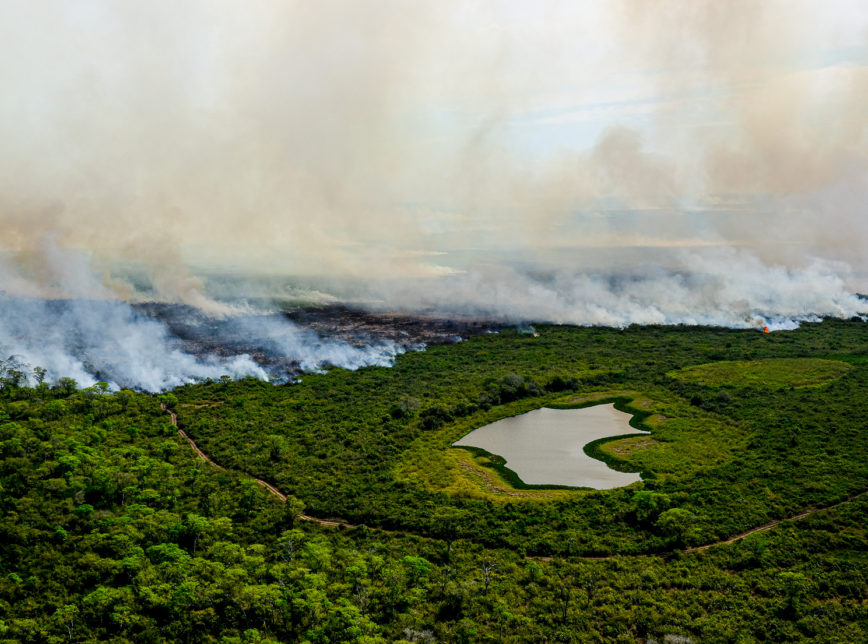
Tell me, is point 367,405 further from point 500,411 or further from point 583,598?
point 583,598

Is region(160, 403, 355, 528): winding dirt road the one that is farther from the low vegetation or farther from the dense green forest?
the low vegetation

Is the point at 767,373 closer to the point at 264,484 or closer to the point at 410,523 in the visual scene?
the point at 410,523

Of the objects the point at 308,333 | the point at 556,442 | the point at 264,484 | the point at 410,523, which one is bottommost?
the point at 410,523

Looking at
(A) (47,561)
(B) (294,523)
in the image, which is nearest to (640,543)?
(B) (294,523)

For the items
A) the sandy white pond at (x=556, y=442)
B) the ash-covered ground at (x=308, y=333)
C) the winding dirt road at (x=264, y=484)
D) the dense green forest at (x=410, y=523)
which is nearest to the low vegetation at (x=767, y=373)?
the dense green forest at (x=410, y=523)

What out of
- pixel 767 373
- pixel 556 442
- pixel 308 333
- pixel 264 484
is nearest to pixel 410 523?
pixel 264 484

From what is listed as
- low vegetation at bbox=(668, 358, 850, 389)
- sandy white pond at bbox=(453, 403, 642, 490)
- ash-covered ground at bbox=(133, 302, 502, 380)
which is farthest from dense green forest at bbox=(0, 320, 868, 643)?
ash-covered ground at bbox=(133, 302, 502, 380)

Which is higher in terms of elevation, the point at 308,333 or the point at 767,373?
the point at 308,333

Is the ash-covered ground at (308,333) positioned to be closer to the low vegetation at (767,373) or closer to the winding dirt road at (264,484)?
the winding dirt road at (264,484)
